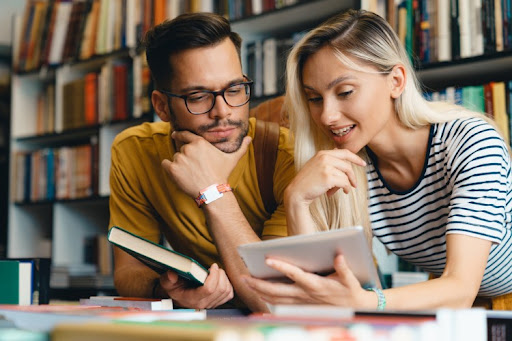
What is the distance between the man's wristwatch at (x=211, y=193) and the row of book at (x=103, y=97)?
1553 millimetres

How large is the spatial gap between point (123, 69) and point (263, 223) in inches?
70.3

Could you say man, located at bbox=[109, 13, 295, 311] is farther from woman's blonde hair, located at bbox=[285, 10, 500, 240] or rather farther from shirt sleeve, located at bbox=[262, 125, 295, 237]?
woman's blonde hair, located at bbox=[285, 10, 500, 240]

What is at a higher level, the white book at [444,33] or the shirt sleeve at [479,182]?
the white book at [444,33]

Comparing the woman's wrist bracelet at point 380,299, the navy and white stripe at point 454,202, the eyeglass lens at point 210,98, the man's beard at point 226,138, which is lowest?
the woman's wrist bracelet at point 380,299

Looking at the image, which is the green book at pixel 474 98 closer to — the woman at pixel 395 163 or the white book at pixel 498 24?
the white book at pixel 498 24

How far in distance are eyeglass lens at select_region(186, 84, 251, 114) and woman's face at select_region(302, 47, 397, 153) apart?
0.17 metres

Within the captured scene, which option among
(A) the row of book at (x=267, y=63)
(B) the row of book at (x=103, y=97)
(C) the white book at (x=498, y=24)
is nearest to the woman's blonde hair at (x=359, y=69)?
(C) the white book at (x=498, y=24)

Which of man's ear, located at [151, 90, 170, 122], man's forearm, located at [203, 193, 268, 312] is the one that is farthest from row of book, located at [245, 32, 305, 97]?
man's forearm, located at [203, 193, 268, 312]

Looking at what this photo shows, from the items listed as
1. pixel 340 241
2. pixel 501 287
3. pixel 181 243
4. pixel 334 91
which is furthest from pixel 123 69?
pixel 340 241

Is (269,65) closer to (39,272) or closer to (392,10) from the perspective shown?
(392,10)

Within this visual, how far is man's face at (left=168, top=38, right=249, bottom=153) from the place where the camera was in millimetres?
1451

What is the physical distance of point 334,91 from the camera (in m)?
1.32

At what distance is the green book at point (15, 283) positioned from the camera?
1167mm

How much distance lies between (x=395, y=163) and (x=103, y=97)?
2065 millimetres
